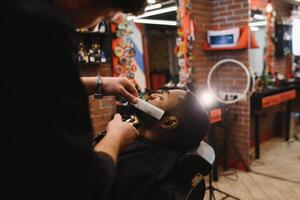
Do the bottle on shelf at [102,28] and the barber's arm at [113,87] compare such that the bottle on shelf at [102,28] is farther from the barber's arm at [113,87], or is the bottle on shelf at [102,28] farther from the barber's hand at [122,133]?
the barber's hand at [122,133]

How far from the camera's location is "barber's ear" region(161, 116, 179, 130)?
127 cm

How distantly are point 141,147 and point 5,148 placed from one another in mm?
756

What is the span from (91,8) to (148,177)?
71cm

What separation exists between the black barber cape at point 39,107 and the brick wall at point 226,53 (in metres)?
3.07

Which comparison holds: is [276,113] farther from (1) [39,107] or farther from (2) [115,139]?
(1) [39,107]

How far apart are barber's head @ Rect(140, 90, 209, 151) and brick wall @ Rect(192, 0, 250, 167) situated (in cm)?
234

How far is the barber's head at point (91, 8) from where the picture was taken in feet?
2.38

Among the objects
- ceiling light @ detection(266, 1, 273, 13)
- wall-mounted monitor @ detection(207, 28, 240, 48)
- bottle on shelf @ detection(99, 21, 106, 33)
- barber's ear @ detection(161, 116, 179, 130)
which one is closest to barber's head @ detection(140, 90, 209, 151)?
barber's ear @ detection(161, 116, 179, 130)

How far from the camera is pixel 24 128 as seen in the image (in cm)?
57

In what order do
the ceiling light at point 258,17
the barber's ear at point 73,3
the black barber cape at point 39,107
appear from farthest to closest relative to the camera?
the ceiling light at point 258,17 → the barber's ear at point 73,3 → the black barber cape at point 39,107

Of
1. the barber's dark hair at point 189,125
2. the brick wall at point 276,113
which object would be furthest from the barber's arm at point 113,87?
the brick wall at point 276,113

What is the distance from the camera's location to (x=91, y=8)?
74 centimetres

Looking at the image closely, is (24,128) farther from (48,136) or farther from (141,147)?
(141,147)

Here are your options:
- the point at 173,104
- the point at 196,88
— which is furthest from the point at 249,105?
the point at 173,104
